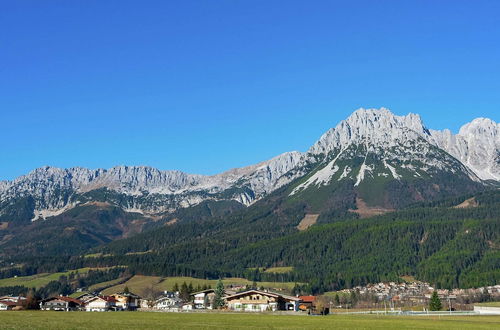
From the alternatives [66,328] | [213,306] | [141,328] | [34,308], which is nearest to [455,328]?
[141,328]

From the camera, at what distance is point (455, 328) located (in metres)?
97.8

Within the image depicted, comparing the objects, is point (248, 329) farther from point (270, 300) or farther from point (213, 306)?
point (213, 306)

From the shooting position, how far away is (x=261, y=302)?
18625cm

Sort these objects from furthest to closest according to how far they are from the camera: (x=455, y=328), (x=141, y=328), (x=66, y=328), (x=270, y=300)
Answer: (x=270, y=300) → (x=455, y=328) → (x=141, y=328) → (x=66, y=328)

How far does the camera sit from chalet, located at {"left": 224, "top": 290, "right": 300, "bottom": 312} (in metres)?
185

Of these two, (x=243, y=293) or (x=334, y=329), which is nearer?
(x=334, y=329)

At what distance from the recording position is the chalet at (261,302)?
606 ft

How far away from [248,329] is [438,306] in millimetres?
118316

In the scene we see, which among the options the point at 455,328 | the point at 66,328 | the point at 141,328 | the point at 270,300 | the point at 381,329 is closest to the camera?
the point at 66,328

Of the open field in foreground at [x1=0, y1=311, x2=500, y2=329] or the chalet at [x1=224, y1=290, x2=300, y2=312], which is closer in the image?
the open field in foreground at [x1=0, y1=311, x2=500, y2=329]

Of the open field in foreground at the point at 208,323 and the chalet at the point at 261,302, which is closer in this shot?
the open field in foreground at the point at 208,323

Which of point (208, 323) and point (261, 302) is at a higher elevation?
point (261, 302)

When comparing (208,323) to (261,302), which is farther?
(261,302)

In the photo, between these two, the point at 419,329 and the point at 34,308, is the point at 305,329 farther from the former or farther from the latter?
the point at 34,308
